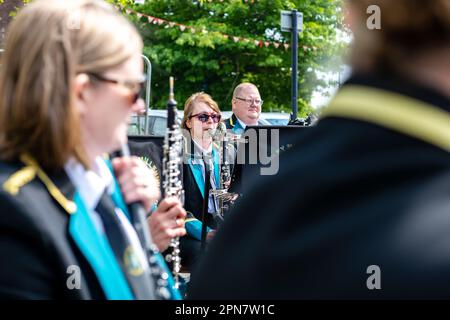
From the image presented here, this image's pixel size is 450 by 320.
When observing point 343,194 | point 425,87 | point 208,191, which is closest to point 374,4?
point 425,87

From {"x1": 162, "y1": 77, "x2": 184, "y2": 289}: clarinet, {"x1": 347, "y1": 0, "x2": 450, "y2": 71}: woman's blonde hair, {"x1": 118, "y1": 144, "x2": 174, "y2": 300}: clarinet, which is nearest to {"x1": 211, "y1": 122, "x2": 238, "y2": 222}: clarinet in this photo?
{"x1": 162, "y1": 77, "x2": 184, "y2": 289}: clarinet

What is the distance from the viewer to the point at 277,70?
21.6 m

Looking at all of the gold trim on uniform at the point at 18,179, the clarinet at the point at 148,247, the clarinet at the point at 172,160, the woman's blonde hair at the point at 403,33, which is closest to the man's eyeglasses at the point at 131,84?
the clarinet at the point at 148,247

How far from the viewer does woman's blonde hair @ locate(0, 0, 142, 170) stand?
5.10 ft

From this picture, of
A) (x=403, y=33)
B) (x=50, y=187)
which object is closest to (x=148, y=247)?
(x=50, y=187)

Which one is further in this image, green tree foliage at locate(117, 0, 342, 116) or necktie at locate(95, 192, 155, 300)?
green tree foliage at locate(117, 0, 342, 116)

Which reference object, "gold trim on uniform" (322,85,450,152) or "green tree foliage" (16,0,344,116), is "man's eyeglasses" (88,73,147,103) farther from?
"green tree foliage" (16,0,344,116)

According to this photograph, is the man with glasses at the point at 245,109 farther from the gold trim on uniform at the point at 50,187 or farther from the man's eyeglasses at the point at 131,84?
the gold trim on uniform at the point at 50,187

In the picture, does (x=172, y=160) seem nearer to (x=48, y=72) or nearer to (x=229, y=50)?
(x=48, y=72)

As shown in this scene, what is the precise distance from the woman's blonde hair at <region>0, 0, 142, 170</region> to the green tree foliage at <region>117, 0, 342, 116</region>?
18.1 m

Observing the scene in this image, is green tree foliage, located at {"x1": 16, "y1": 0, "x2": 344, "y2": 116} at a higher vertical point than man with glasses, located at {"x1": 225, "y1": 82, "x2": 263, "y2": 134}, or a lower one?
higher
